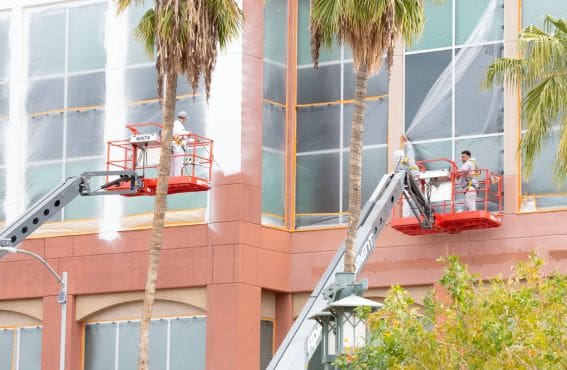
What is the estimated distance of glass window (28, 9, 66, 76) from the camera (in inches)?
1785

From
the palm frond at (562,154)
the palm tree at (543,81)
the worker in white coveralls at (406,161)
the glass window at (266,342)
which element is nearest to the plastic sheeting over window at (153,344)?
the glass window at (266,342)

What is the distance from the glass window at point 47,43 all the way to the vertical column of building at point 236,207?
5386 mm

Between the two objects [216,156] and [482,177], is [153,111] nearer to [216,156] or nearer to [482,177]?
[216,156]

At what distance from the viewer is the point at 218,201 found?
4206cm

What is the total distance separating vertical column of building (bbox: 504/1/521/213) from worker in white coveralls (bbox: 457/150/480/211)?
36.7 inches

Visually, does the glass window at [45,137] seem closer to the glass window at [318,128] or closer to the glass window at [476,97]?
the glass window at [318,128]

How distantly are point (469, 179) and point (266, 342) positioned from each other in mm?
7570

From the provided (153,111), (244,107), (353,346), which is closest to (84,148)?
(153,111)

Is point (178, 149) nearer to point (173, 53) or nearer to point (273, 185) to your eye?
point (273, 185)

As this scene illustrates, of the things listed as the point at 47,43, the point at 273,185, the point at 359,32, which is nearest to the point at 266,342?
the point at 273,185

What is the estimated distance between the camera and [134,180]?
39.3 metres

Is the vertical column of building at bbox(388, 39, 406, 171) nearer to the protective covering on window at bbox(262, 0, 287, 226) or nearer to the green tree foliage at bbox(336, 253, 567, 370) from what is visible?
the protective covering on window at bbox(262, 0, 287, 226)

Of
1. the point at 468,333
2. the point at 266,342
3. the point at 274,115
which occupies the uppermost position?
the point at 274,115

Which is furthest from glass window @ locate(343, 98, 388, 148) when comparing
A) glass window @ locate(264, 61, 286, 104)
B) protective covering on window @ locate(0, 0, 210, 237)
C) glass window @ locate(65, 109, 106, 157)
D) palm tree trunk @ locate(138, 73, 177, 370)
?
palm tree trunk @ locate(138, 73, 177, 370)
